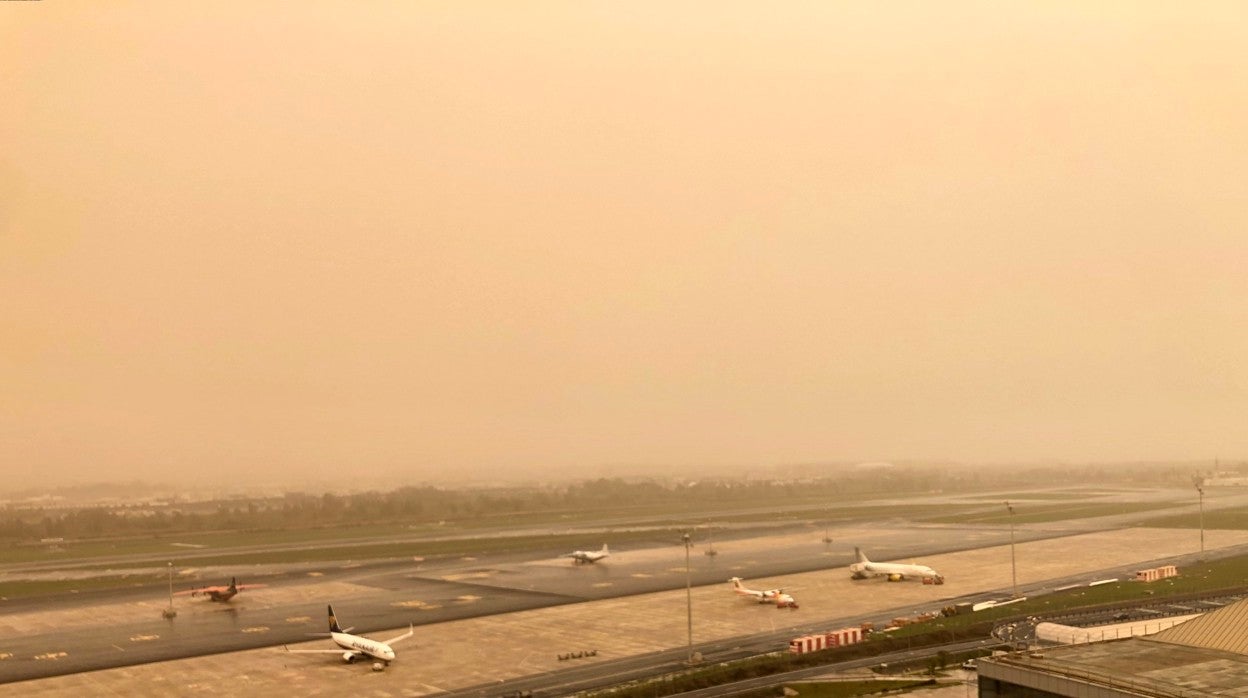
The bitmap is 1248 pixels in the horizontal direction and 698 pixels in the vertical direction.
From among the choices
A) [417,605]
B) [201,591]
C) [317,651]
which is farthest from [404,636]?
[201,591]

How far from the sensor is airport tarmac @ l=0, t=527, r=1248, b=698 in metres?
68.0

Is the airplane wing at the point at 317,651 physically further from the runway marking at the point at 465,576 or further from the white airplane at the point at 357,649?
the runway marking at the point at 465,576

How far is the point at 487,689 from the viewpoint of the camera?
64188 millimetres

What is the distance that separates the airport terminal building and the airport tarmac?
32.5 metres

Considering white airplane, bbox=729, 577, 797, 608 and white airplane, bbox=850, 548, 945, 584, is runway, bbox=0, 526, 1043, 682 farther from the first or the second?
white airplane, bbox=729, 577, 797, 608

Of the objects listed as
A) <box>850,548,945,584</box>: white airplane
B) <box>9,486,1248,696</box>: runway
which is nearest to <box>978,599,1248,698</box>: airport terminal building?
<box>9,486,1248,696</box>: runway

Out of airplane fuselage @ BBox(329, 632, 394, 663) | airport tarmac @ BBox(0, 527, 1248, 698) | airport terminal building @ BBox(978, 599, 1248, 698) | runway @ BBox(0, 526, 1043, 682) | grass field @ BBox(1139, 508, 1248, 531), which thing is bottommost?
A: grass field @ BBox(1139, 508, 1248, 531)

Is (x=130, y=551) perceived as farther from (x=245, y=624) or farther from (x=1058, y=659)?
(x=1058, y=659)

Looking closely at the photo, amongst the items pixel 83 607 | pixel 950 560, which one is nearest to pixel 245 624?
pixel 83 607

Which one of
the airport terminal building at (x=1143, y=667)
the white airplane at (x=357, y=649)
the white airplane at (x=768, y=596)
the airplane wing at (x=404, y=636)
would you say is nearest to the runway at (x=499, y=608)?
the airplane wing at (x=404, y=636)

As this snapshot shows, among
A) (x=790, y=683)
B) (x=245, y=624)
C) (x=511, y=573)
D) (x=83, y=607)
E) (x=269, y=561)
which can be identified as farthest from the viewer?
(x=269, y=561)

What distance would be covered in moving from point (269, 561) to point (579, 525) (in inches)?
2616

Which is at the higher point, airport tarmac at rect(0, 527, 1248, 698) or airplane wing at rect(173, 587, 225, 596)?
airplane wing at rect(173, 587, 225, 596)

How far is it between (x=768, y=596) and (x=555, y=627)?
20309 mm
